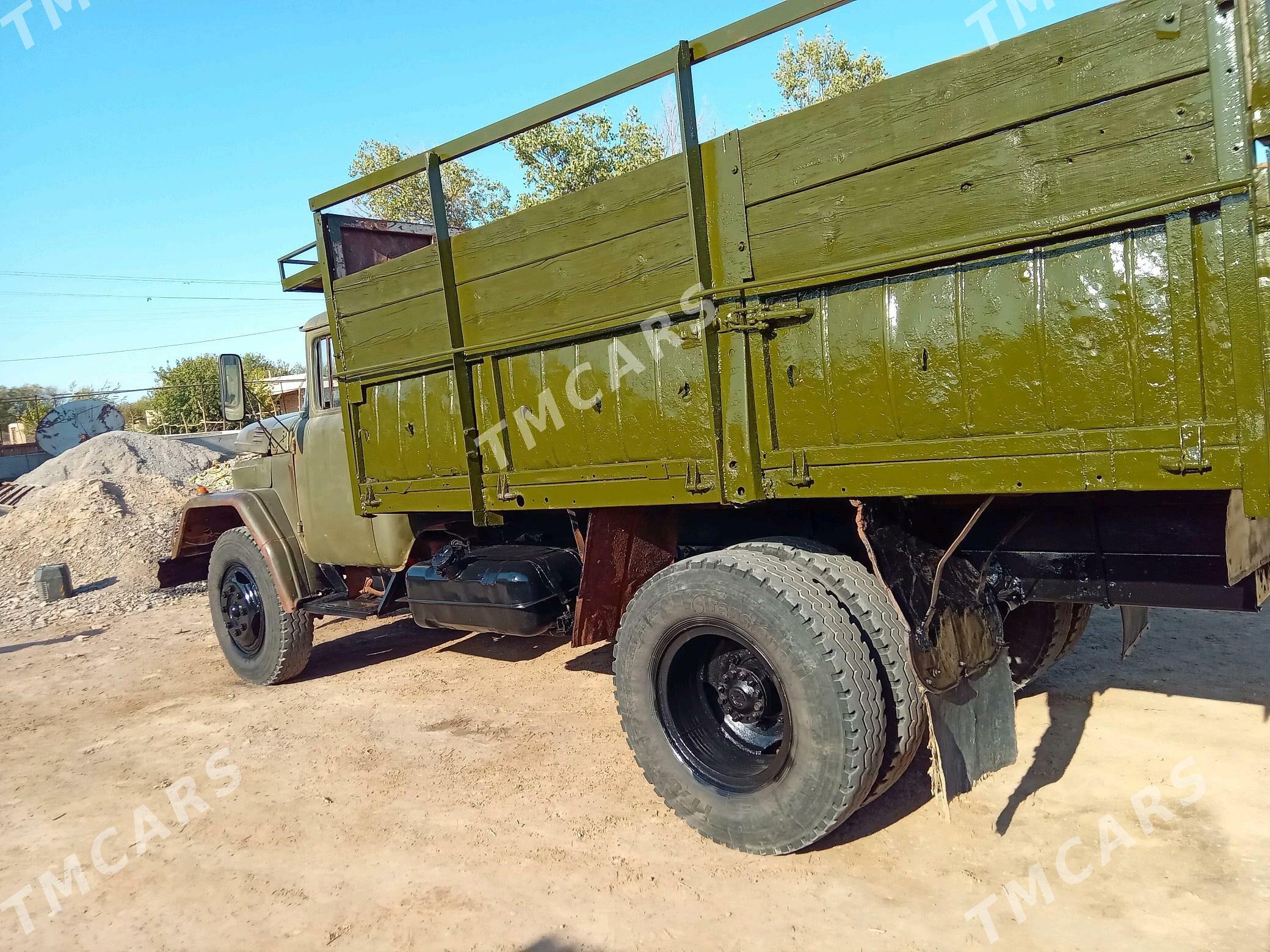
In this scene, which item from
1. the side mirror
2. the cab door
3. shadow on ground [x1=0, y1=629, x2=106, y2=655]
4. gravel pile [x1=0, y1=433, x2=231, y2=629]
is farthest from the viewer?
gravel pile [x1=0, y1=433, x2=231, y2=629]

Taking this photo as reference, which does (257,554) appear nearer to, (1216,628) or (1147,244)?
(1147,244)

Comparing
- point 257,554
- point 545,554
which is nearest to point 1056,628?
point 545,554

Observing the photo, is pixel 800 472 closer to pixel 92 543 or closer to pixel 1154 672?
pixel 1154 672

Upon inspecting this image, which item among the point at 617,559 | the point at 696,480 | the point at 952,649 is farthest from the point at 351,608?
the point at 952,649

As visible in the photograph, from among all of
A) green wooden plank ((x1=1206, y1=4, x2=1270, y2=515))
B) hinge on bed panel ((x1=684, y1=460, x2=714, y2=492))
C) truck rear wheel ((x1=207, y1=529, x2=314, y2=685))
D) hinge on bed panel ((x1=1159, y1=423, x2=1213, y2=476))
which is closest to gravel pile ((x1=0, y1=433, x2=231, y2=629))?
truck rear wheel ((x1=207, y1=529, x2=314, y2=685))

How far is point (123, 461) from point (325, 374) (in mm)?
17336

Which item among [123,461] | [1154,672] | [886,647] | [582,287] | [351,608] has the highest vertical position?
[582,287]

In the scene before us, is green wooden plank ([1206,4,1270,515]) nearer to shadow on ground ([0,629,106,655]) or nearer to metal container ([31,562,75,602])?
shadow on ground ([0,629,106,655])

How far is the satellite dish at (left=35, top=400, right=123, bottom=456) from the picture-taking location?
1108 inches

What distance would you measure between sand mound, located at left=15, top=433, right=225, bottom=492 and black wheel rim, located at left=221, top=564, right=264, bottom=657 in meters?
12.8

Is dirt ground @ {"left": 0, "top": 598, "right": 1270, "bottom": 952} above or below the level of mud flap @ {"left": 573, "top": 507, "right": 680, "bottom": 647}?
below

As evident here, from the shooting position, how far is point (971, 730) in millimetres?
3135

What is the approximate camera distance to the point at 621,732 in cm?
459

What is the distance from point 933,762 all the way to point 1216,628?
3579mm
